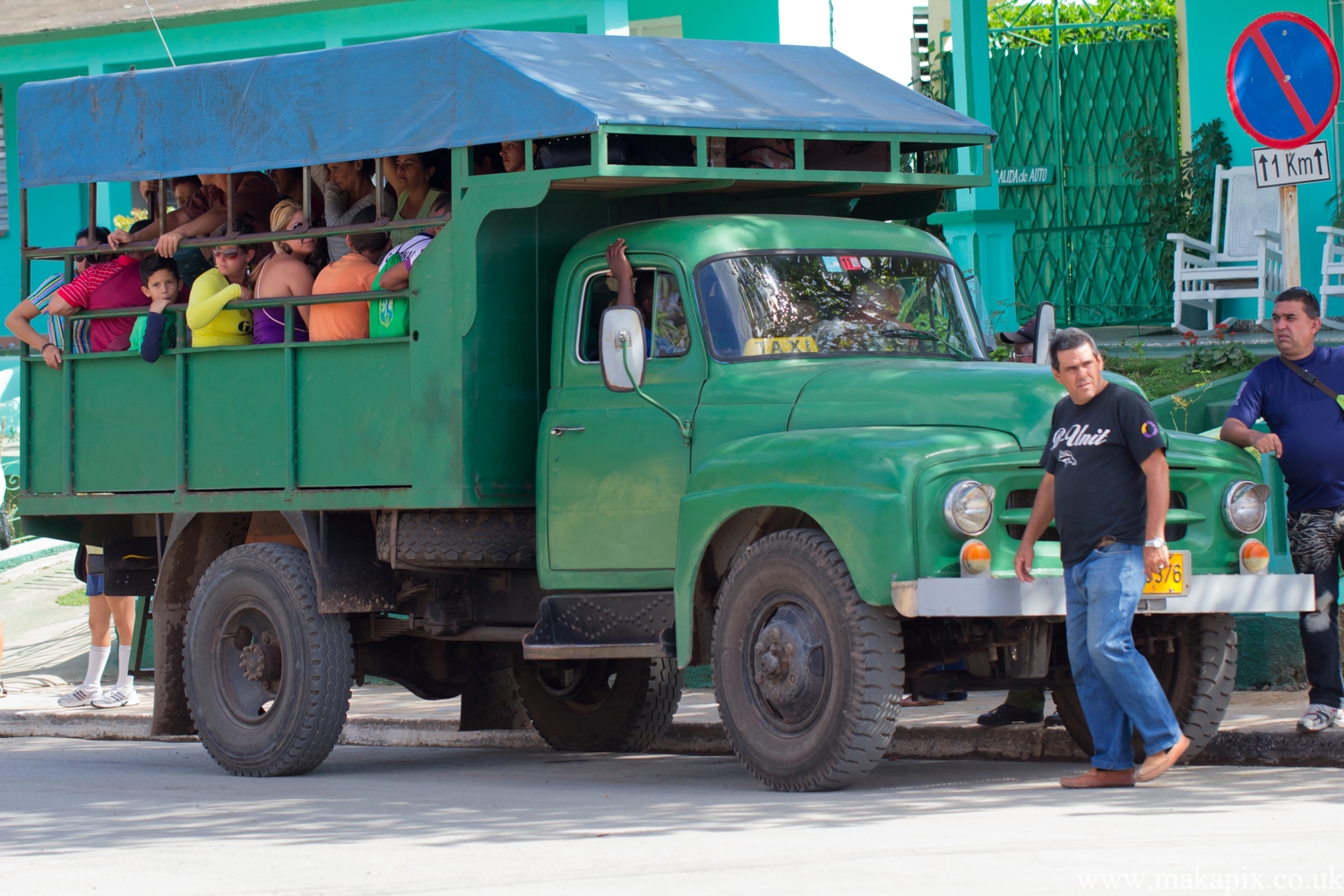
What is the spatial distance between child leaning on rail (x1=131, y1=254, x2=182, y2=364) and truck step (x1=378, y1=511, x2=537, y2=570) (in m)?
1.78

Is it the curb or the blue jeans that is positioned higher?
the blue jeans

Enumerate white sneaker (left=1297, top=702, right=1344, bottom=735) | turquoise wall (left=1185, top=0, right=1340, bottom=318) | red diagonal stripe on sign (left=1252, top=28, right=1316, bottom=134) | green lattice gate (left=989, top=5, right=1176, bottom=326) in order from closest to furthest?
white sneaker (left=1297, top=702, right=1344, bottom=735)
red diagonal stripe on sign (left=1252, top=28, right=1316, bottom=134)
turquoise wall (left=1185, top=0, right=1340, bottom=318)
green lattice gate (left=989, top=5, right=1176, bottom=326)

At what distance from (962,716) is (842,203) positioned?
2.72 meters

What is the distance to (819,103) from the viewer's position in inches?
364

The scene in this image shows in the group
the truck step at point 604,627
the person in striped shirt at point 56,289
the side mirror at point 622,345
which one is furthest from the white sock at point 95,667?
the side mirror at point 622,345

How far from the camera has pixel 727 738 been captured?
986cm

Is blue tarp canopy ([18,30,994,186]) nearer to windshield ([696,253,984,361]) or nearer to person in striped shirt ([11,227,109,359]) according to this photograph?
person in striped shirt ([11,227,109,359])

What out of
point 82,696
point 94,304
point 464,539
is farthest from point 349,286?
point 82,696

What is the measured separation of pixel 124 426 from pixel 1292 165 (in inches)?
258

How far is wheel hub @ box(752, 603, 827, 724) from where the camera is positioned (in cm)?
752

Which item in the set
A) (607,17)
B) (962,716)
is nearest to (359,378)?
(962,716)

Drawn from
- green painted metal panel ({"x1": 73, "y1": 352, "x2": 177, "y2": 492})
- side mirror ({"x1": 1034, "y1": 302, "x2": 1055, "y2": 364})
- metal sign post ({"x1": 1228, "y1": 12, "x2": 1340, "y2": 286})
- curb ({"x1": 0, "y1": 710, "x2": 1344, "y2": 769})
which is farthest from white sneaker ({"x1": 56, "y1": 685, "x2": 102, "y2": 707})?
metal sign post ({"x1": 1228, "y1": 12, "x2": 1340, "y2": 286})

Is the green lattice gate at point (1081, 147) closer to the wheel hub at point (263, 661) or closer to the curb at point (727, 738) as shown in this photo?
the curb at point (727, 738)

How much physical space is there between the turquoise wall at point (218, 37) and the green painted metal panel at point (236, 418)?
7.81 meters
